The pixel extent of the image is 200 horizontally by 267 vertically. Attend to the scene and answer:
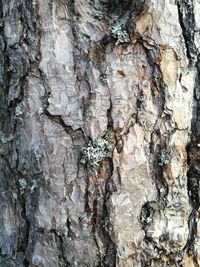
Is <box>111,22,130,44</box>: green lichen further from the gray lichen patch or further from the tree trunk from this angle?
the gray lichen patch

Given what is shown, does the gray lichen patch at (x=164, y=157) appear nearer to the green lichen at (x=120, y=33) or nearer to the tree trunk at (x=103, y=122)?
the tree trunk at (x=103, y=122)

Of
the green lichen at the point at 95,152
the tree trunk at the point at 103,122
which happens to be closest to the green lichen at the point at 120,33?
the tree trunk at the point at 103,122

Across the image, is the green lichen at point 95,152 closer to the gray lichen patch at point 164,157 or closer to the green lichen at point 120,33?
the gray lichen patch at point 164,157

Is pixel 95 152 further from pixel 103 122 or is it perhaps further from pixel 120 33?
pixel 120 33

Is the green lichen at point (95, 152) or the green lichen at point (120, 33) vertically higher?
the green lichen at point (120, 33)

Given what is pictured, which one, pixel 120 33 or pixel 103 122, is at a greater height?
pixel 120 33

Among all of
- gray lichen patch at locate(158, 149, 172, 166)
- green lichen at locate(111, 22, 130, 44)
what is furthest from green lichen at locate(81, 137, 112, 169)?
green lichen at locate(111, 22, 130, 44)

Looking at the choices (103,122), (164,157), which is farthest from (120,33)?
(164,157)
